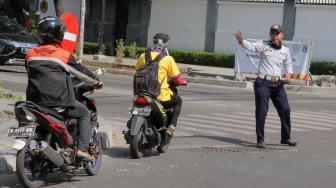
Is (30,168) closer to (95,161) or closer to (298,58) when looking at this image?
(95,161)

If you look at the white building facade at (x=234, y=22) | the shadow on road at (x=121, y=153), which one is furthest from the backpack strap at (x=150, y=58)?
the white building facade at (x=234, y=22)

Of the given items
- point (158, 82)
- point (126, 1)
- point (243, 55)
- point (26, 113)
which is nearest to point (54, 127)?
point (26, 113)

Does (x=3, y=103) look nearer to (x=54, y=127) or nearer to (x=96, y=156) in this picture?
(x=96, y=156)

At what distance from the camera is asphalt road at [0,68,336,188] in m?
7.79

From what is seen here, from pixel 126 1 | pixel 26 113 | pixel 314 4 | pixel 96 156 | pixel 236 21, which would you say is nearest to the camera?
pixel 26 113

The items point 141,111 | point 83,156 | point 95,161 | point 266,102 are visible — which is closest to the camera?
point 83,156

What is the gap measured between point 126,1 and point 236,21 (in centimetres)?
624

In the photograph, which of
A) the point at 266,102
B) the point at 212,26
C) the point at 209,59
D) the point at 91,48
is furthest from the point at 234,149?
the point at 91,48

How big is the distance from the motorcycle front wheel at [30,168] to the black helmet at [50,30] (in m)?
1.18

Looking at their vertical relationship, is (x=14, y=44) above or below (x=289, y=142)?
above

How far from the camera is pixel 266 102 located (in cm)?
1058

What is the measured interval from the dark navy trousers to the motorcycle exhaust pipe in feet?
13.9

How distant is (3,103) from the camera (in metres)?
11.8

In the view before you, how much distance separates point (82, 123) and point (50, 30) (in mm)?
990
